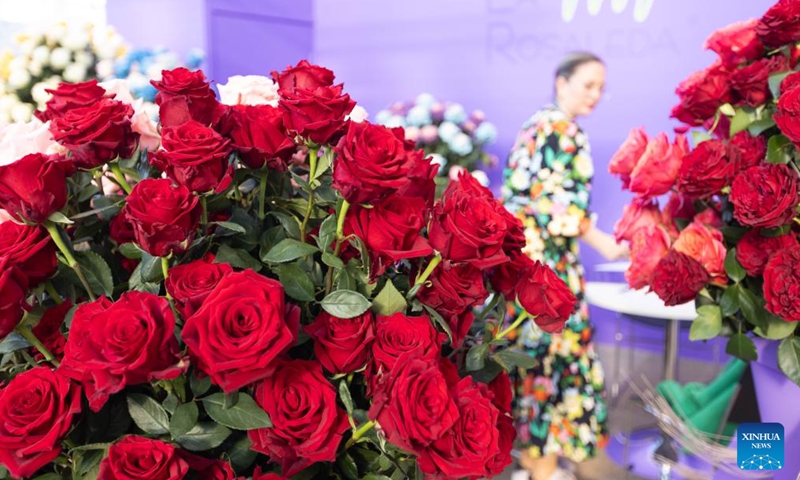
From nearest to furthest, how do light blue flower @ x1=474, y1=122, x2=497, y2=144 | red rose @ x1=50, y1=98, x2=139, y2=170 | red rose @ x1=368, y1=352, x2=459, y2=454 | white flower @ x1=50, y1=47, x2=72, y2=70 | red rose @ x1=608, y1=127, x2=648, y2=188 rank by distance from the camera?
red rose @ x1=368, y1=352, x2=459, y2=454 < red rose @ x1=50, y1=98, x2=139, y2=170 < red rose @ x1=608, y1=127, x2=648, y2=188 < white flower @ x1=50, y1=47, x2=72, y2=70 < light blue flower @ x1=474, y1=122, x2=497, y2=144

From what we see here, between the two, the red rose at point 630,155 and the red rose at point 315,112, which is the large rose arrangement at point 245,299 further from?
the red rose at point 630,155

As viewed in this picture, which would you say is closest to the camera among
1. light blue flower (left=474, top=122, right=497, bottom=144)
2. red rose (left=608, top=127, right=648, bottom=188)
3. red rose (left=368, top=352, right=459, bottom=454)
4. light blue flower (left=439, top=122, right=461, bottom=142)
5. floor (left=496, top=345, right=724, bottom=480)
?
red rose (left=368, top=352, right=459, bottom=454)

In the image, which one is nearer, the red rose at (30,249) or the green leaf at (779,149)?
the red rose at (30,249)

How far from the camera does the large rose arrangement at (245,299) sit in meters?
0.48

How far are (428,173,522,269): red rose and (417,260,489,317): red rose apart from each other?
0.08 ft

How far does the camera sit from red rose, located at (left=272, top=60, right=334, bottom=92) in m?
0.61

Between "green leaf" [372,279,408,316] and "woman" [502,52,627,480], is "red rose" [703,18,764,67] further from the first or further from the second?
"woman" [502,52,627,480]

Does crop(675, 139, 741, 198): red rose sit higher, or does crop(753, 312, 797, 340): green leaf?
crop(675, 139, 741, 198): red rose

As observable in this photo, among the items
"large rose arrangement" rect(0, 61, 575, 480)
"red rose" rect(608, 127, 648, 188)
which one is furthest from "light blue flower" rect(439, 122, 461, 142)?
"large rose arrangement" rect(0, 61, 575, 480)

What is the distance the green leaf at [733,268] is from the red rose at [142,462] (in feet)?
2.44

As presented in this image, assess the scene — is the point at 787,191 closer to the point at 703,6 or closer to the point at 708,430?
the point at 708,430

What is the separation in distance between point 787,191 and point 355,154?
0.59 metres

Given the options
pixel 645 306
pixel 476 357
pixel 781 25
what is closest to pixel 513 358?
pixel 476 357

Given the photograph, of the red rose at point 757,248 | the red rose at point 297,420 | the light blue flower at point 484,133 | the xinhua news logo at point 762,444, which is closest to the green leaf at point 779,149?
the red rose at point 757,248
